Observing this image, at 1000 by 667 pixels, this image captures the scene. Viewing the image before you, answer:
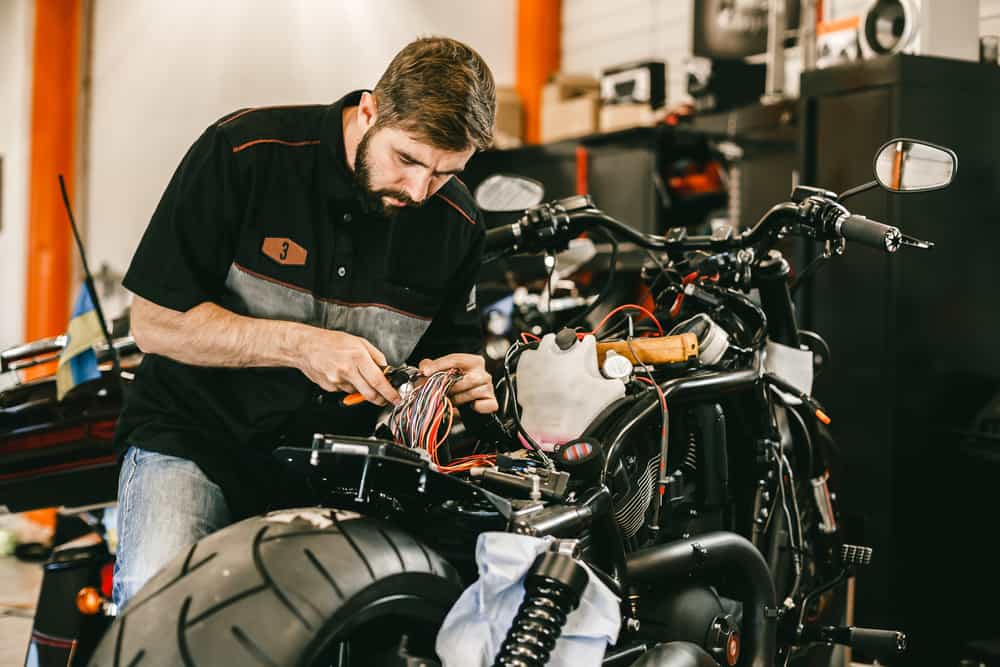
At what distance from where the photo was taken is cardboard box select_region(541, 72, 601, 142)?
5559 mm

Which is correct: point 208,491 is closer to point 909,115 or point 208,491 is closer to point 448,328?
point 448,328

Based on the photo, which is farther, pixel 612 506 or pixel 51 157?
pixel 51 157

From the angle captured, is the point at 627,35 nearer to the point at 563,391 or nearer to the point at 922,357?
the point at 922,357

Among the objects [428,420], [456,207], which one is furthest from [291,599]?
[456,207]

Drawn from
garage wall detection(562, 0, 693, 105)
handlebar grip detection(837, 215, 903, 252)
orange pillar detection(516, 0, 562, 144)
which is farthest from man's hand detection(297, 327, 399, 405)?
orange pillar detection(516, 0, 562, 144)

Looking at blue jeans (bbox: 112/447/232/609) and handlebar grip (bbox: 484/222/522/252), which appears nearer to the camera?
blue jeans (bbox: 112/447/232/609)

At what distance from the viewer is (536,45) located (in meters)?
6.82

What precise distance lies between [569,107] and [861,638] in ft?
13.6

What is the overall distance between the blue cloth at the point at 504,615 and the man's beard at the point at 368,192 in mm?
736

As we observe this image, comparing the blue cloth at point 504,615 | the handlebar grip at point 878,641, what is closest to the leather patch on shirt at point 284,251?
the blue cloth at point 504,615

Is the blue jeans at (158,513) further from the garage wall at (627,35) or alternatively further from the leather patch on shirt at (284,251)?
the garage wall at (627,35)

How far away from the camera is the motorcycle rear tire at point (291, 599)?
112cm

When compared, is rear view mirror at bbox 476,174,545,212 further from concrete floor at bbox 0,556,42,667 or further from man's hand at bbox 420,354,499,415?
concrete floor at bbox 0,556,42,667

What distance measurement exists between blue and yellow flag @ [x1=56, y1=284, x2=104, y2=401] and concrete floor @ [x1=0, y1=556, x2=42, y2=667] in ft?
3.78
